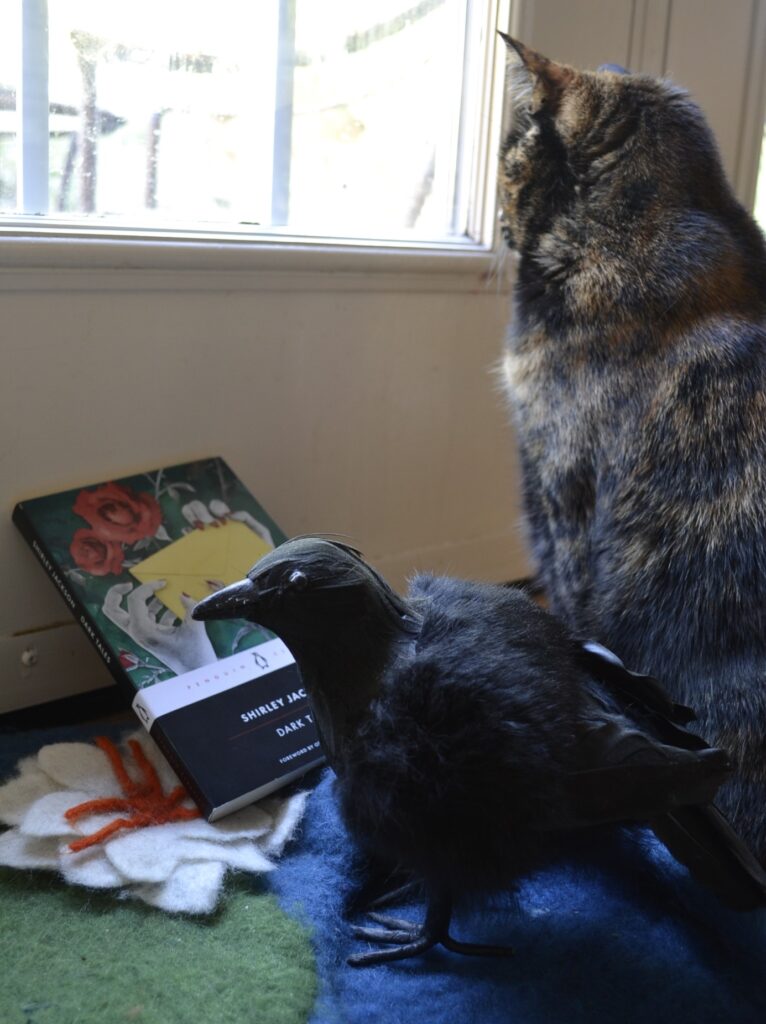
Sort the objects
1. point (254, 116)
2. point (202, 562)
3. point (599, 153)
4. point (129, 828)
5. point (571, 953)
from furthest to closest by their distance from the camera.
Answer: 1. point (254, 116)
2. point (202, 562)
3. point (599, 153)
4. point (129, 828)
5. point (571, 953)

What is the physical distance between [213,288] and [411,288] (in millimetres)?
300

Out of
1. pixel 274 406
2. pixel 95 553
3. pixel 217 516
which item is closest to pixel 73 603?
pixel 95 553

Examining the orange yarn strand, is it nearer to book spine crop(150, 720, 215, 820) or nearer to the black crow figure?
book spine crop(150, 720, 215, 820)

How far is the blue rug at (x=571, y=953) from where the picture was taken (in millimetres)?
708

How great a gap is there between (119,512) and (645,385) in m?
0.57

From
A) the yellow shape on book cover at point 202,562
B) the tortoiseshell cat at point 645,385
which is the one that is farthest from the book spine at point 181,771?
the tortoiseshell cat at point 645,385

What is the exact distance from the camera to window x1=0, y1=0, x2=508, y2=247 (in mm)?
1054

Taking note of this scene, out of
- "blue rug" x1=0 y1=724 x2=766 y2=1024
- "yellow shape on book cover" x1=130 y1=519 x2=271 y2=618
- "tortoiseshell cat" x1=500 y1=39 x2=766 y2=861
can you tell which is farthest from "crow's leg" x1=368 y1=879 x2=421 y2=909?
"yellow shape on book cover" x1=130 y1=519 x2=271 y2=618

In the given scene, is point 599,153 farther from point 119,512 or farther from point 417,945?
point 417,945

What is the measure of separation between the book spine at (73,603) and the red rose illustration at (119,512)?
0.05m

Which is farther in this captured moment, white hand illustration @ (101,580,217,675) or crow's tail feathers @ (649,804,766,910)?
white hand illustration @ (101,580,217,675)

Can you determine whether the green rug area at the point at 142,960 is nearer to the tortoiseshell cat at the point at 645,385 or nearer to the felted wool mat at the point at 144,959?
the felted wool mat at the point at 144,959

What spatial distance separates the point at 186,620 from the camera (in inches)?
41.3

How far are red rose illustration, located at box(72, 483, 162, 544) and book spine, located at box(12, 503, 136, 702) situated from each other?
5 cm
